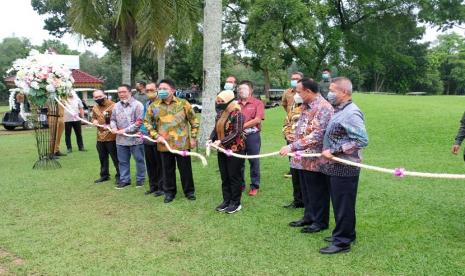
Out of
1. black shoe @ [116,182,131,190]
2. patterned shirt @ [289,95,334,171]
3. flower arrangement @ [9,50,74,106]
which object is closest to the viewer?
patterned shirt @ [289,95,334,171]

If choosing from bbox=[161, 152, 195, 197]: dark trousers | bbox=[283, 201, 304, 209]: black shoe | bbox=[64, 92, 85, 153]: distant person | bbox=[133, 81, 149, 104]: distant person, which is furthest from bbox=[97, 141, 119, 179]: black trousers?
bbox=[64, 92, 85, 153]: distant person

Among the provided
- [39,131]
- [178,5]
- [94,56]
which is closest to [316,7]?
[178,5]

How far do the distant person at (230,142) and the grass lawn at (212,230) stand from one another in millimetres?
268

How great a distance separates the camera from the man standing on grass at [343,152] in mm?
4336

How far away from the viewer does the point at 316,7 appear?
24.2m

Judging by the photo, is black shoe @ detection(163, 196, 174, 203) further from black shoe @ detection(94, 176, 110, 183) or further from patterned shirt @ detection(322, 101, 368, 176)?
patterned shirt @ detection(322, 101, 368, 176)

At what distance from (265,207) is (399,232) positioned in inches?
74.0

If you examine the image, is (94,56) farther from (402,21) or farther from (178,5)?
(178,5)

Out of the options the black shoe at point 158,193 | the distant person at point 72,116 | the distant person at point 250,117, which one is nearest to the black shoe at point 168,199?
the black shoe at point 158,193

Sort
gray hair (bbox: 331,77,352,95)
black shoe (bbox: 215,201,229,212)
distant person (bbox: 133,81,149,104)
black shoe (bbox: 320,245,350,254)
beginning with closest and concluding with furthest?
gray hair (bbox: 331,77,352,95), black shoe (bbox: 320,245,350,254), black shoe (bbox: 215,201,229,212), distant person (bbox: 133,81,149,104)

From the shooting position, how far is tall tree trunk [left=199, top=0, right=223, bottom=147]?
9.87 m

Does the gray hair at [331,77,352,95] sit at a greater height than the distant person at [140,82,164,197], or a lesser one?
greater

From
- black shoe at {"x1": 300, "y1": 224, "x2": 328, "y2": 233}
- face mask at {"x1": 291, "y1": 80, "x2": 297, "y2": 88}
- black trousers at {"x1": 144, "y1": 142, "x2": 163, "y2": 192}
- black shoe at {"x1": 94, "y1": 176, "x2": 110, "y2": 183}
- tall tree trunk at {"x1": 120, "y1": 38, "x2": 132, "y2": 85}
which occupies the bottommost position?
black shoe at {"x1": 94, "y1": 176, "x2": 110, "y2": 183}

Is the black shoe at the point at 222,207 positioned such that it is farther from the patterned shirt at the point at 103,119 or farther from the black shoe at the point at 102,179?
the black shoe at the point at 102,179
